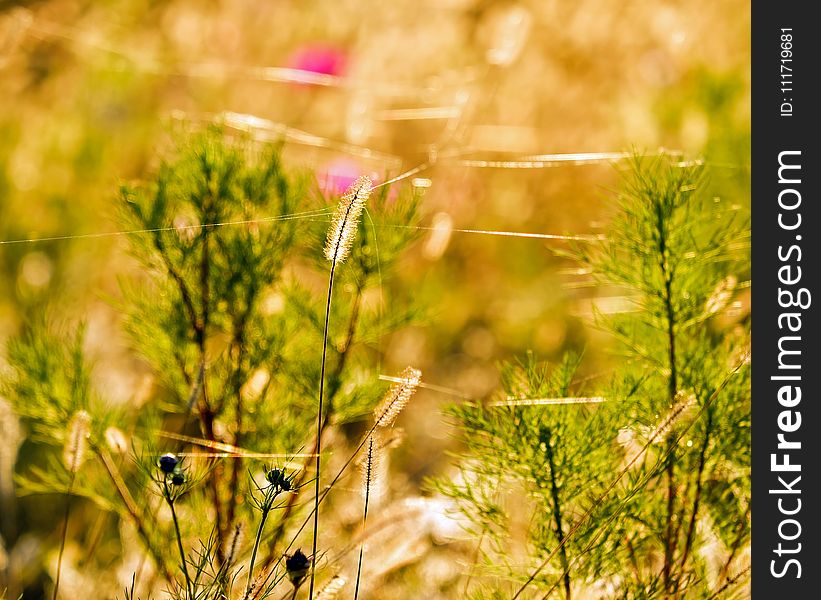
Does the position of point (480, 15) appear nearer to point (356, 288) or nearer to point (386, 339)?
point (386, 339)

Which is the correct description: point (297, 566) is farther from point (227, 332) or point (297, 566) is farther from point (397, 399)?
point (227, 332)

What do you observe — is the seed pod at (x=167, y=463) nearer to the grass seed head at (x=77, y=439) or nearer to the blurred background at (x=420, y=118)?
the grass seed head at (x=77, y=439)

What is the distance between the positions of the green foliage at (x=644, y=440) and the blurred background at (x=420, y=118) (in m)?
0.30

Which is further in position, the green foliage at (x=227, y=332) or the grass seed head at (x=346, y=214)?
the green foliage at (x=227, y=332)

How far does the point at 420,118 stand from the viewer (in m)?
0.90

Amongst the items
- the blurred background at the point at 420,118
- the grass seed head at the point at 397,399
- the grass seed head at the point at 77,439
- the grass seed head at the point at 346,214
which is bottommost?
the grass seed head at the point at 77,439

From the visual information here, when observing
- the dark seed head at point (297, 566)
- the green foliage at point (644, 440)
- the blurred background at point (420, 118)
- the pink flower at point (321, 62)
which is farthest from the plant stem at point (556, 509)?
the pink flower at point (321, 62)

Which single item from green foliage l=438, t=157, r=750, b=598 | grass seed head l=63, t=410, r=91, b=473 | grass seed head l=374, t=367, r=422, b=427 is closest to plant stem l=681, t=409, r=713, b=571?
green foliage l=438, t=157, r=750, b=598

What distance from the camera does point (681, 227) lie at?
0.36 m

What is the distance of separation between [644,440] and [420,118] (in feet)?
2.03
